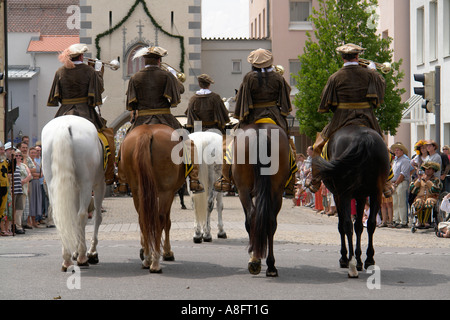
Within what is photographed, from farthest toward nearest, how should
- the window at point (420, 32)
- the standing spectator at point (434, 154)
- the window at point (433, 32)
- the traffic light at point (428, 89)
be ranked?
1. the window at point (420, 32)
2. the window at point (433, 32)
3. the standing spectator at point (434, 154)
4. the traffic light at point (428, 89)

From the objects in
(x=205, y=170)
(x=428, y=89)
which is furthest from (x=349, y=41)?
(x=205, y=170)

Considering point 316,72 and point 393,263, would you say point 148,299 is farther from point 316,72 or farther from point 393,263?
point 316,72

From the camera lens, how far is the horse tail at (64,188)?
10.6 meters

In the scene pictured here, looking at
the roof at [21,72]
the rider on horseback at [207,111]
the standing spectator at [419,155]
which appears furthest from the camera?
the roof at [21,72]

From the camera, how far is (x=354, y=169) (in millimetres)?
10805

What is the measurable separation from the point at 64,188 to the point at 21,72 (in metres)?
52.0

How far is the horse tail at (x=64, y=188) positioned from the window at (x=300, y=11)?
40559 mm

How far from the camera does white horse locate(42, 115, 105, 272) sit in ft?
35.0

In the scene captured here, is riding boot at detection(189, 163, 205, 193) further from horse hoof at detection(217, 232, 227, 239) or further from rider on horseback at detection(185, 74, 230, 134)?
horse hoof at detection(217, 232, 227, 239)

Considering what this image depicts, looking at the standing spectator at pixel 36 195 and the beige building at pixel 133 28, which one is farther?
the beige building at pixel 133 28

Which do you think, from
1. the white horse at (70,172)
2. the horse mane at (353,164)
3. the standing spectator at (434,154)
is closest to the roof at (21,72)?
the standing spectator at (434,154)

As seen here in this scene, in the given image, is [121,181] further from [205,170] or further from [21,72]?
[21,72]

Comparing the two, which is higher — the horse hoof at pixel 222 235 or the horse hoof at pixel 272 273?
the horse hoof at pixel 272 273

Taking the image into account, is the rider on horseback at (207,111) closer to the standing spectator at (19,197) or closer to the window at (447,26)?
the standing spectator at (19,197)
